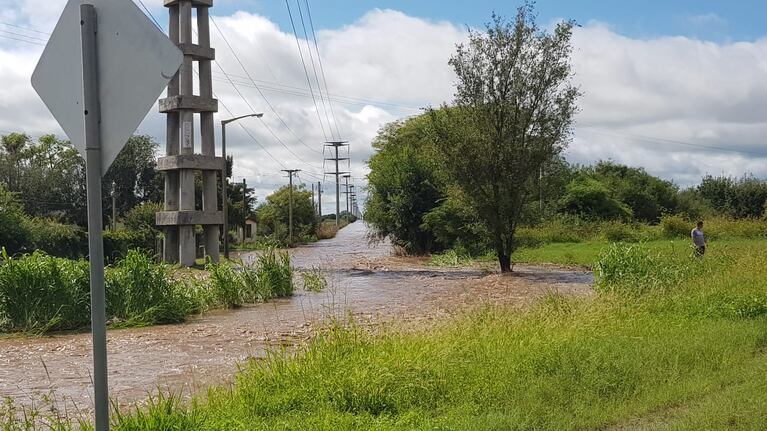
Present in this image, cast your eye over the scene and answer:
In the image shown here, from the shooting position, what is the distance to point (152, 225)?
5250 cm

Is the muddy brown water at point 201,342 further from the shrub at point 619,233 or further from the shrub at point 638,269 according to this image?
the shrub at point 619,233

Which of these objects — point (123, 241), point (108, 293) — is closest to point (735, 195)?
point (123, 241)

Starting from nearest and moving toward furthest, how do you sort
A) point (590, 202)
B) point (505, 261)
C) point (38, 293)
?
1. point (38, 293)
2. point (505, 261)
3. point (590, 202)

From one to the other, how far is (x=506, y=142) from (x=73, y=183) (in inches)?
2262

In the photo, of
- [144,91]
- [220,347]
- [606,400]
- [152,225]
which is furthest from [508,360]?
[152,225]

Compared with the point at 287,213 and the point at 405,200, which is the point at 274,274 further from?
the point at 287,213

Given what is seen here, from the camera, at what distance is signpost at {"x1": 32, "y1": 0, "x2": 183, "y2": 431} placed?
3922 mm

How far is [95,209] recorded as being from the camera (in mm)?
3977

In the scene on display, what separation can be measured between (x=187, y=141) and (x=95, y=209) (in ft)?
94.0

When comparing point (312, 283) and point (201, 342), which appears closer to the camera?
point (201, 342)

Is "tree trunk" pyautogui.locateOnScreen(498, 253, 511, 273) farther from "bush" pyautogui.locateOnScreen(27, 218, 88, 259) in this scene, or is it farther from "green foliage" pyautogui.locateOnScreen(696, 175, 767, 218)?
"green foliage" pyautogui.locateOnScreen(696, 175, 767, 218)

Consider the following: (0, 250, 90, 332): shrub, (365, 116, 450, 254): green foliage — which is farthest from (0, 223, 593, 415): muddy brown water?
(365, 116, 450, 254): green foliage

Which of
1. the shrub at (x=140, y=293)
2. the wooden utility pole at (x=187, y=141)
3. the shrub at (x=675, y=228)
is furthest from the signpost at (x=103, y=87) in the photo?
the shrub at (x=675, y=228)

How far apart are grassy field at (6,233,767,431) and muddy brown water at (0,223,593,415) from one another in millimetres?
1100
